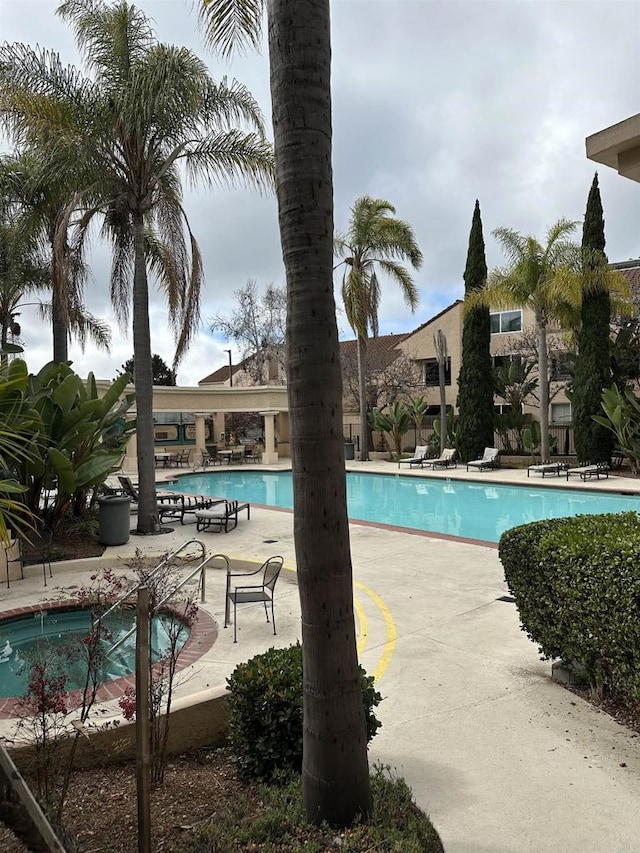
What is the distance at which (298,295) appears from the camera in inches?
114

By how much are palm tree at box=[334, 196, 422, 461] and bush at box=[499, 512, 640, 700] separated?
2236 cm

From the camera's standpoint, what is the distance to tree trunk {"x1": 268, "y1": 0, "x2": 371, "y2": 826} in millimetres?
2840

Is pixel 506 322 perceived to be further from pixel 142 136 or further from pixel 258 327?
pixel 142 136

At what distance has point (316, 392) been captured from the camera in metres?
2.86

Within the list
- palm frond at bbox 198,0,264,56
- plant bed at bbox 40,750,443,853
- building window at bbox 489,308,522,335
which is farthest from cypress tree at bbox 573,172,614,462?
plant bed at bbox 40,750,443,853

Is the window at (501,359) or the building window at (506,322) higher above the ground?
the building window at (506,322)

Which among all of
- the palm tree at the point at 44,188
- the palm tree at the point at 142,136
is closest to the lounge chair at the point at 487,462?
the palm tree at the point at 142,136

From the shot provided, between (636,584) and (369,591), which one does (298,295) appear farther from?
(369,591)

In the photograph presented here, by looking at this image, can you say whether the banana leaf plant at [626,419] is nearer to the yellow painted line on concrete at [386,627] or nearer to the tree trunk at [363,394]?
the tree trunk at [363,394]


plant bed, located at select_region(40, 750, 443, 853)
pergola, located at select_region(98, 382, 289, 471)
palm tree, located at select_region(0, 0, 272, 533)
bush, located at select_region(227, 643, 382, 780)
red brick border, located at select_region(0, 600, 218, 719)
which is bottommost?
red brick border, located at select_region(0, 600, 218, 719)

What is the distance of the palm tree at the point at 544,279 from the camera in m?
23.3

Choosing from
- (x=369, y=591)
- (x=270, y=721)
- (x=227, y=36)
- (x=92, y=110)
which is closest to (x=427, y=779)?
(x=270, y=721)

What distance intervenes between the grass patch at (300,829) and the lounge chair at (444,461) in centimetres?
2351

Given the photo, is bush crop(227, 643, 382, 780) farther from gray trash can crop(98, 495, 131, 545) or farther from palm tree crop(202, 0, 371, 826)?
gray trash can crop(98, 495, 131, 545)
